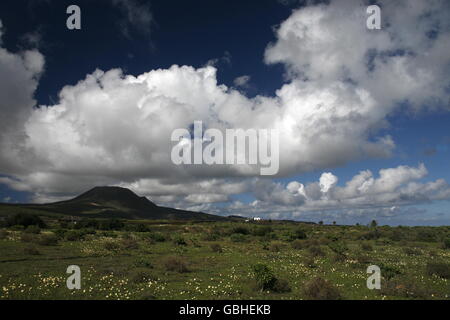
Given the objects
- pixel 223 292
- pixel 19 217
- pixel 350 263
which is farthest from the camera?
pixel 19 217

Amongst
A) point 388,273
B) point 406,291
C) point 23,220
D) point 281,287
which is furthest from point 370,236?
point 23,220

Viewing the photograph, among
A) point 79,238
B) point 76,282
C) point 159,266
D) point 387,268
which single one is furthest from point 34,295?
point 79,238

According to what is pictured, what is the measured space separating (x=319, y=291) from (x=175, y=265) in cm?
1127

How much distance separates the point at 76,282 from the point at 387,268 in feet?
63.9

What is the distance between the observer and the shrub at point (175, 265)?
22995 mm

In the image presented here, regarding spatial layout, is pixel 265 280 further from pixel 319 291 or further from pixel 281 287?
pixel 319 291

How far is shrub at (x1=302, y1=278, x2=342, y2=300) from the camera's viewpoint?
1526 cm

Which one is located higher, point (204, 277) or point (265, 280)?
point (265, 280)

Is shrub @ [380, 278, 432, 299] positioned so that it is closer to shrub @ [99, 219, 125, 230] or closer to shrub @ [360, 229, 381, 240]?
shrub @ [360, 229, 381, 240]

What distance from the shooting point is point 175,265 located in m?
23.3

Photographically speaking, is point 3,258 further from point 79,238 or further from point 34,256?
point 79,238
